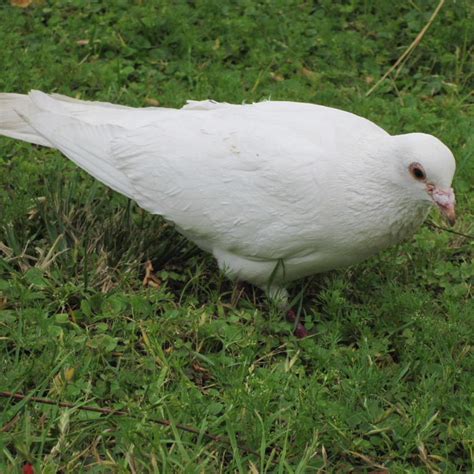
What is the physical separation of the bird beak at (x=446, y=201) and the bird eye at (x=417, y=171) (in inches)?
2.2

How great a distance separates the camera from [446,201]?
4.26 meters

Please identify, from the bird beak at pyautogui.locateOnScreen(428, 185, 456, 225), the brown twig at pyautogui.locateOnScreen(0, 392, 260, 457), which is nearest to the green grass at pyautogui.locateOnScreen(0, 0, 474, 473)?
the brown twig at pyautogui.locateOnScreen(0, 392, 260, 457)

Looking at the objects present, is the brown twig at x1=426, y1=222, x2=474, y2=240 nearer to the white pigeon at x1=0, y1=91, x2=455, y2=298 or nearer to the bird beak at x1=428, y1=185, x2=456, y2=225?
the white pigeon at x1=0, y1=91, x2=455, y2=298

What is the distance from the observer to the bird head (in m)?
4.26

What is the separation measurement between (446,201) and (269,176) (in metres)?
0.73

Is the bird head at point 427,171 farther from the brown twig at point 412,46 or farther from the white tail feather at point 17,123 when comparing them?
the brown twig at point 412,46

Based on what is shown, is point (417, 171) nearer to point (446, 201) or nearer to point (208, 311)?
point (446, 201)

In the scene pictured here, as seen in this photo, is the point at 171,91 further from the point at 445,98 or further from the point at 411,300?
the point at 411,300

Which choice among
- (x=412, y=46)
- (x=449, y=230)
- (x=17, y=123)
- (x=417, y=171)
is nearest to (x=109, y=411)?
(x=417, y=171)

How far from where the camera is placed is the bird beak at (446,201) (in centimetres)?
425

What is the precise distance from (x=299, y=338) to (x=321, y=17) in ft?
10.1

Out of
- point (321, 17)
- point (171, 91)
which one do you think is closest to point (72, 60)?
point (171, 91)

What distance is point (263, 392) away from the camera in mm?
4039

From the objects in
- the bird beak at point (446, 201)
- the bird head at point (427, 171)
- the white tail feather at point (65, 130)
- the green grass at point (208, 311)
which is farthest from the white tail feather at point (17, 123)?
the bird beak at point (446, 201)
